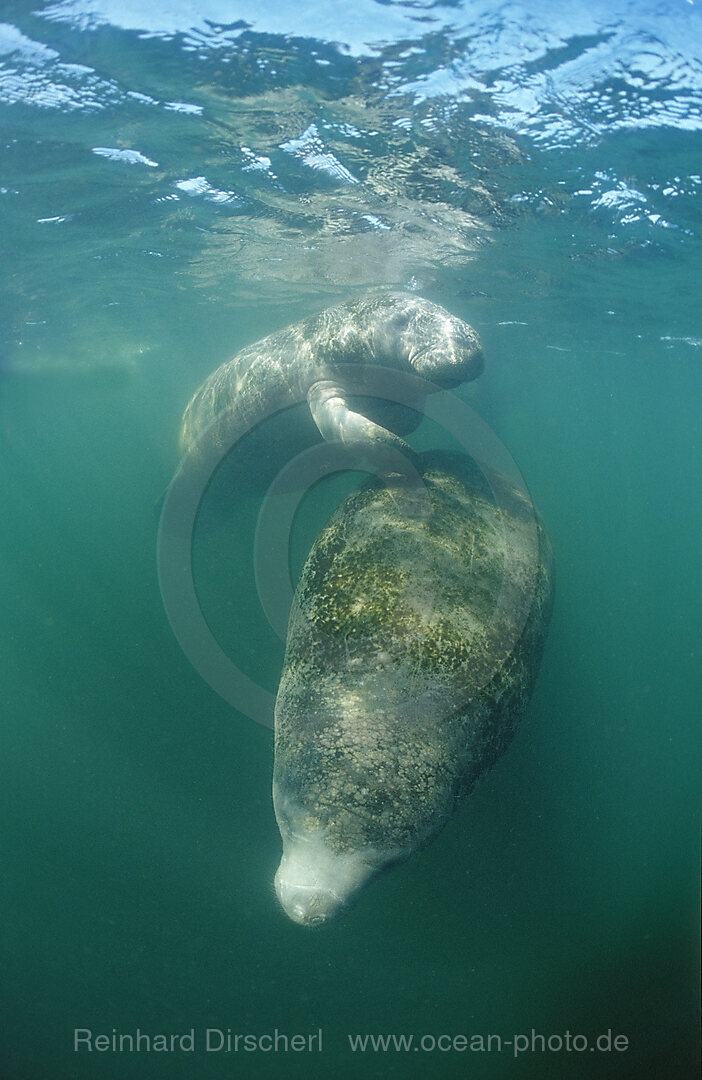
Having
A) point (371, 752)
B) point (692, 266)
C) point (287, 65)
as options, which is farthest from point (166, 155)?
point (692, 266)

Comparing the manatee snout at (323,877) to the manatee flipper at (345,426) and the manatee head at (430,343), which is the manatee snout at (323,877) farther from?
the manatee head at (430,343)

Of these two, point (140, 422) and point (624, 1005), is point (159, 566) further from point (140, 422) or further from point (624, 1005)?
point (140, 422)

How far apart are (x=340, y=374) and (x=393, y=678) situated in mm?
4172

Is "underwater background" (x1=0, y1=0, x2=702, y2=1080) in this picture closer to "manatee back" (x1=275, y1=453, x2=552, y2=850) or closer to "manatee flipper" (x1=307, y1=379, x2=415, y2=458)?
"manatee back" (x1=275, y1=453, x2=552, y2=850)

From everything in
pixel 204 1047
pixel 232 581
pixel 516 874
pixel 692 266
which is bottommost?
pixel 204 1047

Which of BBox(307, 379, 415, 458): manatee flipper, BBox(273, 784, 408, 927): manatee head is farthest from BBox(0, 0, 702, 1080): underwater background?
BBox(307, 379, 415, 458): manatee flipper

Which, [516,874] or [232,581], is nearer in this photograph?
[516,874]

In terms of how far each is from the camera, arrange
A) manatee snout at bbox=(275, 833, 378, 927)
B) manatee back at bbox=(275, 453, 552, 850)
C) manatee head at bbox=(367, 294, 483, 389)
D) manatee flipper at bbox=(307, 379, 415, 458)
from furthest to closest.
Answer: manatee head at bbox=(367, 294, 483, 389) → manatee flipper at bbox=(307, 379, 415, 458) → manatee back at bbox=(275, 453, 552, 850) → manatee snout at bbox=(275, 833, 378, 927)

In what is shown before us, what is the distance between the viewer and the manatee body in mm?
3455

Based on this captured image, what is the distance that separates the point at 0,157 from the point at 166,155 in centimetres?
240

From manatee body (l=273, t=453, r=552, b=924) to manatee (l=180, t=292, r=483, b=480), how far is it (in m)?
1.14

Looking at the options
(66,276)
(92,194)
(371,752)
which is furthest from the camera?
(66,276)

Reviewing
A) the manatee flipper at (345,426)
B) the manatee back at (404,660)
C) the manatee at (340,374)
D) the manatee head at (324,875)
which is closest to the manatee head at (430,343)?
the manatee at (340,374)

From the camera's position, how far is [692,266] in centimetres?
1272
